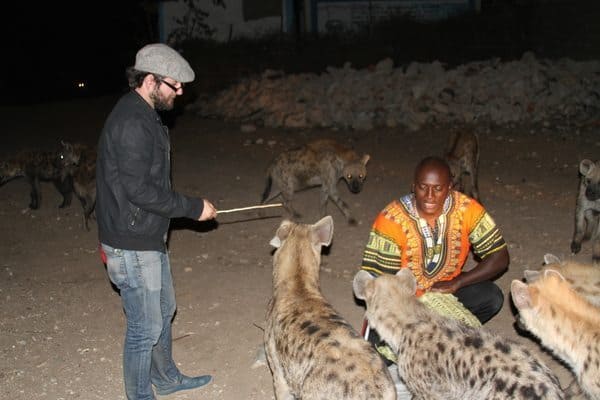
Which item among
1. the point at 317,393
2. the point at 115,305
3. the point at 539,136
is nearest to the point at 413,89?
the point at 539,136

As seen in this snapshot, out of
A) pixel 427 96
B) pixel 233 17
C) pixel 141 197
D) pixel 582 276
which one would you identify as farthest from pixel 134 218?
pixel 233 17

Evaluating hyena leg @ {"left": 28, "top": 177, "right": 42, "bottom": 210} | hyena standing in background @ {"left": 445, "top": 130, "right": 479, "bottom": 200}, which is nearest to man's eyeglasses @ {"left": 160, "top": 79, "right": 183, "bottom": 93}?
hyena standing in background @ {"left": 445, "top": 130, "right": 479, "bottom": 200}

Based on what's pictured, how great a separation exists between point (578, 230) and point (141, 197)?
155 inches

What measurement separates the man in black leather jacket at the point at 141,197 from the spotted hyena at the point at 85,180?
12.1ft

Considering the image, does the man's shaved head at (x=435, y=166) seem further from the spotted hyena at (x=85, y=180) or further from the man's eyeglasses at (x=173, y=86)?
the spotted hyena at (x=85, y=180)

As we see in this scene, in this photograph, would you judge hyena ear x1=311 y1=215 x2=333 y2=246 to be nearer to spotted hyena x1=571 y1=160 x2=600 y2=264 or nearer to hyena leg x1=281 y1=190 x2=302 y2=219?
spotted hyena x1=571 y1=160 x2=600 y2=264

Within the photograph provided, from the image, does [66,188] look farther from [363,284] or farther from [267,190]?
[363,284]

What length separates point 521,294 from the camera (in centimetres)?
302

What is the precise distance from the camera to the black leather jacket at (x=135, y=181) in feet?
9.18

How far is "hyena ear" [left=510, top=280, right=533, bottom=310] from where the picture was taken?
2996 millimetres

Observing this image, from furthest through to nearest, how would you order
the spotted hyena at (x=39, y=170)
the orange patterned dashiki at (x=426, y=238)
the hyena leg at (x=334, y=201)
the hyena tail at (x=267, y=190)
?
the spotted hyena at (x=39, y=170), the hyena tail at (x=267, y=190), the hyena leg at (x=334, y=201), the orange patterned dashiki at (x=426, y=238)

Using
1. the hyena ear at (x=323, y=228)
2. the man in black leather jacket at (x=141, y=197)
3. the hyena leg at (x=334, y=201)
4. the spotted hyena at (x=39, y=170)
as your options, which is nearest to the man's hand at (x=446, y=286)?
the hyena ear at (x=323, y=228)

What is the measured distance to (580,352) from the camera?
295 cm

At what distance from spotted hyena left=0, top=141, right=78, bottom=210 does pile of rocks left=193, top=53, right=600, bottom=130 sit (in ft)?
14.4
